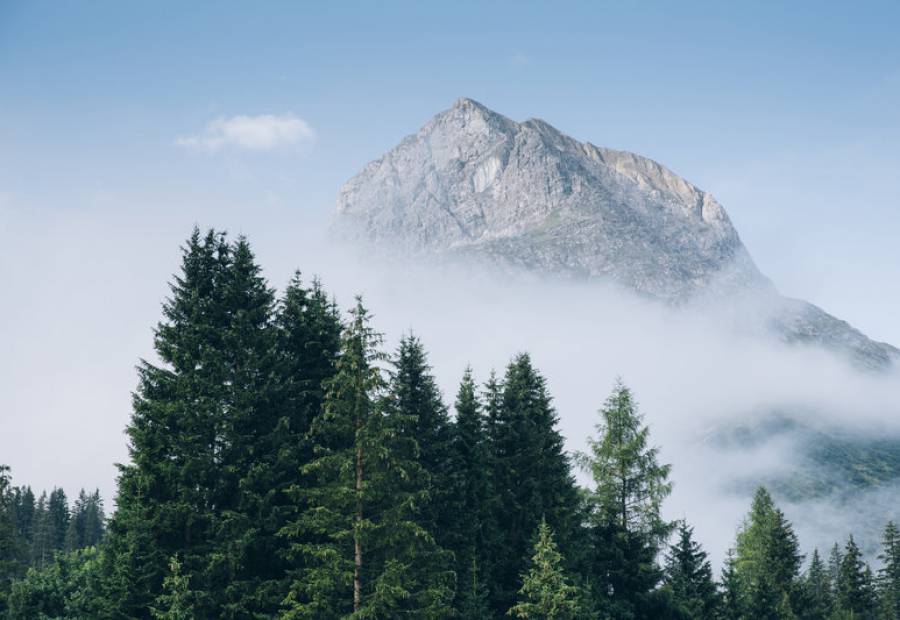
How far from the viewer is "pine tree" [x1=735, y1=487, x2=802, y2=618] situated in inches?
2003

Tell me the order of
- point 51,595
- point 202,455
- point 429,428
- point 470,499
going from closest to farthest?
point 202,455 → point 429,428 → point 470,499 → point 51,595

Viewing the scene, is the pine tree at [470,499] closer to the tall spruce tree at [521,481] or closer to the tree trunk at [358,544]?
the tall spruce tree at [521,481]

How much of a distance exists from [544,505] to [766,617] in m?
23.4

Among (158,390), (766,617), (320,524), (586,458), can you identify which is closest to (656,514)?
(586,458)

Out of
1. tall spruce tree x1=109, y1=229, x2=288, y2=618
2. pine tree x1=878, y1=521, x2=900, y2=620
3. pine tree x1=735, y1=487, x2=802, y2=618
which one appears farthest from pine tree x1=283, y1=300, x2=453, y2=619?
pine tree x1=878, y1=521, x2=900, y2=620

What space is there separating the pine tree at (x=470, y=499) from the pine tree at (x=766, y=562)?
2431 cm

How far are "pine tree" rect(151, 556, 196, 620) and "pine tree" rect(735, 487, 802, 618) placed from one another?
132 ft

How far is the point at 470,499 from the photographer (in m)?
37.4

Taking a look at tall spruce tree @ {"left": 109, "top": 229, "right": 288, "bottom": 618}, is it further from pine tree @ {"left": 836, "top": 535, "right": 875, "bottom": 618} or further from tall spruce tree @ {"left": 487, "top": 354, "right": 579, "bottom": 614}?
pine tree @ {"left": 836, "top": 535, "right": 875, "bottom": 618}

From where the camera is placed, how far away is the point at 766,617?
50375 mm

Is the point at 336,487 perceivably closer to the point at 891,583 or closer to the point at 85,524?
the point at 891,583

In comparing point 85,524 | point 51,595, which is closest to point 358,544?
point 51,595

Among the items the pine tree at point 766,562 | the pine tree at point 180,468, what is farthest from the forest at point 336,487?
the pine tree at point 766,562

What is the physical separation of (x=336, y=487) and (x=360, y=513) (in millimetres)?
1383
